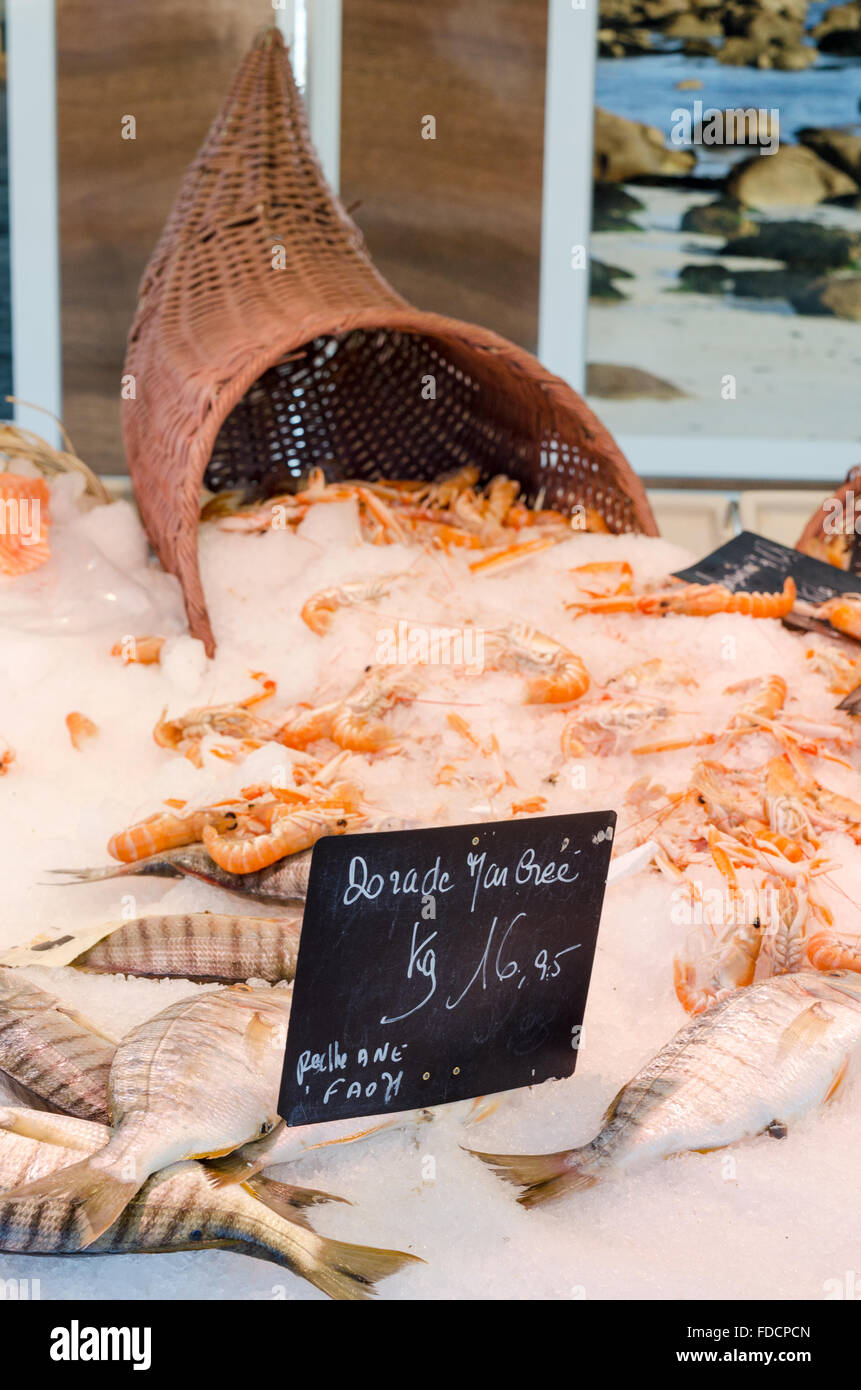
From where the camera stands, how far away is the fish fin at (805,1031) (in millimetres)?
911

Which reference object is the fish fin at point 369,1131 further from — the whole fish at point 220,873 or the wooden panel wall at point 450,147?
the wooden panel wall at point 450,147

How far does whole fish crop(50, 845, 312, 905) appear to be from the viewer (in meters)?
1.18

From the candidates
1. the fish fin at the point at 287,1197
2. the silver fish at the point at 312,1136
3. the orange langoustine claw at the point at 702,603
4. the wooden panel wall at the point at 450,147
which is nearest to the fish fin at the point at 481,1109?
the silver fish at the point at 312,1136

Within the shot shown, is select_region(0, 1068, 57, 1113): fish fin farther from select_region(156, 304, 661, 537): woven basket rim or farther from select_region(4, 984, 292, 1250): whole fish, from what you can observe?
select_region(156, 304, 661, 537): woven basket rim

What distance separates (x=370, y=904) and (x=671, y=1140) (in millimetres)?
285

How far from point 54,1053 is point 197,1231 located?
23cm

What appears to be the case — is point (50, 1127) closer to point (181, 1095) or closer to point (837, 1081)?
point (181, 1095)

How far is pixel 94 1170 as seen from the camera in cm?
74

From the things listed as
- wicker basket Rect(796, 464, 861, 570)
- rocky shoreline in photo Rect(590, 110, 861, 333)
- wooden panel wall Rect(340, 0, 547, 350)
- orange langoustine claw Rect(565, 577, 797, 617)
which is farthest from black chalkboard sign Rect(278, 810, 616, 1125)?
rocky shoreline in photo Rect(590, 110, 861, 333)

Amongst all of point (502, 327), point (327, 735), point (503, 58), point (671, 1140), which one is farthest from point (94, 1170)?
point (503, 58)

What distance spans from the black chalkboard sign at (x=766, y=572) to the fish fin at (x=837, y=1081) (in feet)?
3.56
